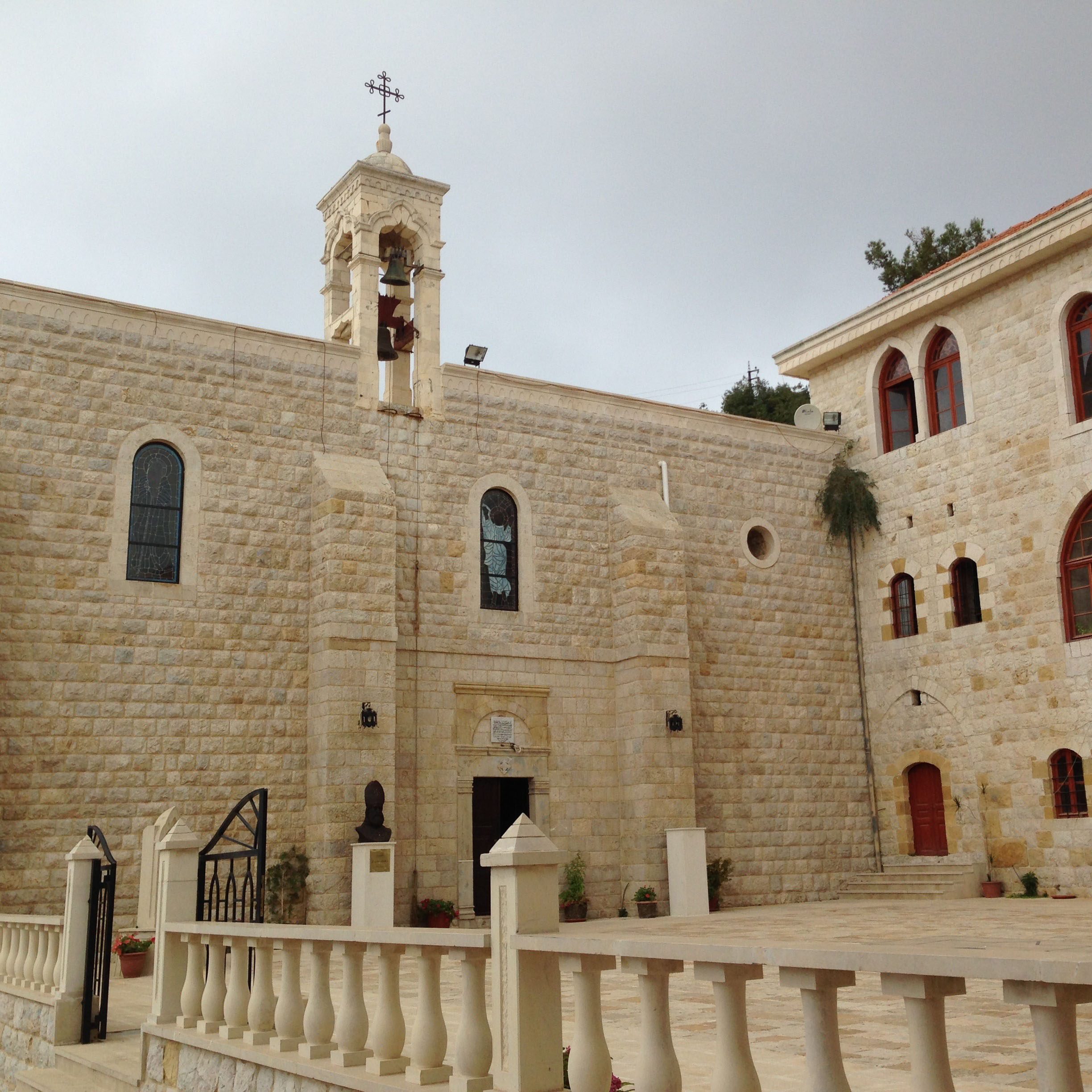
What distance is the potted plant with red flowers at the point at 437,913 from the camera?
1356 cm

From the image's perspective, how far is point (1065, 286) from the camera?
16.0 metres

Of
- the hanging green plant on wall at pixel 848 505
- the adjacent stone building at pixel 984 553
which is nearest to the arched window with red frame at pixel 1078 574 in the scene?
the adjacent stone building at pixel 984 553

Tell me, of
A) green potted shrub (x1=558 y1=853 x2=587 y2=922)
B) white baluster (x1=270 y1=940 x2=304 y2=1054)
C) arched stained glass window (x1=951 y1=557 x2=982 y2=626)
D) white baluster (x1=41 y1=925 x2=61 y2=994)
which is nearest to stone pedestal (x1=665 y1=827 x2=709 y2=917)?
green potted shrub (x1=558 y1=853 x2=587 y2=922)

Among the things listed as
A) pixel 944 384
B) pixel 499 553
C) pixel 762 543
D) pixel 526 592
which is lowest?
pixel 526 592

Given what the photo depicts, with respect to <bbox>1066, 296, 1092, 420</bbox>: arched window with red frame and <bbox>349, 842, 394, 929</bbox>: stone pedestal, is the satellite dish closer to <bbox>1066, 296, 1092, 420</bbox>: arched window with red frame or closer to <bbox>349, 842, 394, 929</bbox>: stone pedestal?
<bbox>1066, 296, 1092, 420</bbox>: arched window with red frame

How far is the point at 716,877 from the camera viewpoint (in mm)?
15695

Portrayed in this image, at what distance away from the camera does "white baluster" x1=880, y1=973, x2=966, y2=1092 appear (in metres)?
2.59

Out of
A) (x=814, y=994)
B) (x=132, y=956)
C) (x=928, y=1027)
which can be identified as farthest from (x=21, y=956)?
(x=928, y=1027)

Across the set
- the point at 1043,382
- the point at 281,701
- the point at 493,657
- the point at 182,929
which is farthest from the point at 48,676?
the point at 1043,382

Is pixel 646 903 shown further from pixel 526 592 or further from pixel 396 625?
pixel 396 625

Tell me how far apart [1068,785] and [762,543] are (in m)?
5.45

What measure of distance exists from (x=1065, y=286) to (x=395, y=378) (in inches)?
362

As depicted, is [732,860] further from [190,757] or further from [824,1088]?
Answer: [824,1088]

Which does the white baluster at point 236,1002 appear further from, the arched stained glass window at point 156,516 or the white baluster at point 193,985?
the arched stained glass window at point 156,516
